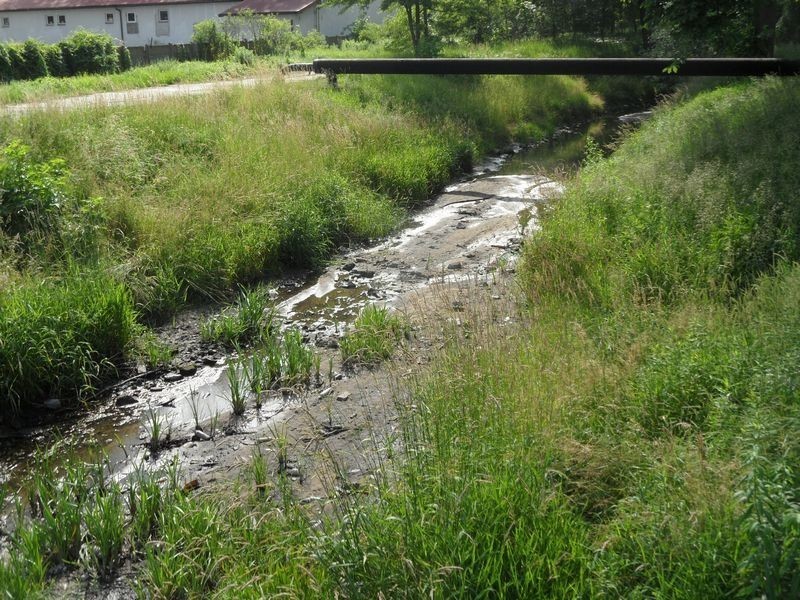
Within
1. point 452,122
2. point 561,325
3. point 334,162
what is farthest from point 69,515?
point 452,122

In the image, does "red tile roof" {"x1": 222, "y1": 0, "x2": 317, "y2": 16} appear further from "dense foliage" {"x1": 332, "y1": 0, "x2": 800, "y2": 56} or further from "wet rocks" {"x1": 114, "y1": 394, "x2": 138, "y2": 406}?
"wet rocks" {"x1": 114, "y1": 394, "x2": 138, "y2": 406}

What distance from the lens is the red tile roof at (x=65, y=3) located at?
49531 mm

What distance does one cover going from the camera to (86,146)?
11602 mm

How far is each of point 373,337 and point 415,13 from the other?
73.4 feet

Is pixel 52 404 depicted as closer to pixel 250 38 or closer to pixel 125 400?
pixel 125 400

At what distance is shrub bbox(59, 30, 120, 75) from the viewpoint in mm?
30344

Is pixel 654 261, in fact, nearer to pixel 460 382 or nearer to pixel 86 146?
pixel 460 382

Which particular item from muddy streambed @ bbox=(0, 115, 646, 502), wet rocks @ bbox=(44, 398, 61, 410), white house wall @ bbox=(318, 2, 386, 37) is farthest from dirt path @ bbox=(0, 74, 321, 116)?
white house wall @ bbox=(318, 2, 386, 37)

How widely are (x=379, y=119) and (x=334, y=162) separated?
274cm

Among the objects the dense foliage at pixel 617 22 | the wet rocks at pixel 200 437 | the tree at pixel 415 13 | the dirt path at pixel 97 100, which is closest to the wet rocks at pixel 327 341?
the wet rocks at pixel 200 437

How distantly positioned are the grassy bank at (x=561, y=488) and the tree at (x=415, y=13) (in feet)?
70.8

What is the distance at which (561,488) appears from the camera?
14.6ft

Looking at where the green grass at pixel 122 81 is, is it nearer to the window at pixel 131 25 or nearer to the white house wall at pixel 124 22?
the white house wall at pixel 124 22

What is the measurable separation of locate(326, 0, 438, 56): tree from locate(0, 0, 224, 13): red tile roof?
24.9 m
